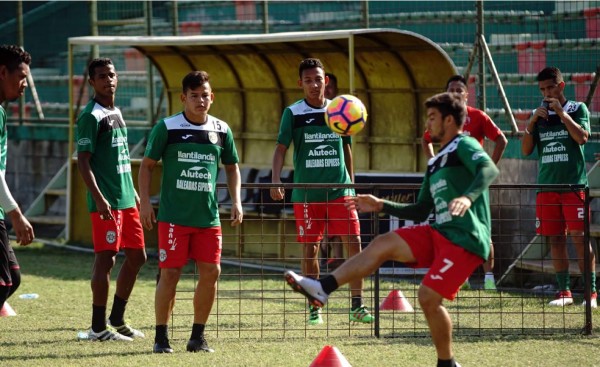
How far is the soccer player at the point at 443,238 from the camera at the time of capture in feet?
24.5

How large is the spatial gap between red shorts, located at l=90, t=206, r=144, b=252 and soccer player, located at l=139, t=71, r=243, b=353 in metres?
0.78

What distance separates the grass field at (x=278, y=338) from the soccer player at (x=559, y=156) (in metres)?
0.66

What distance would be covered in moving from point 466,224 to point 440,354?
90 cm

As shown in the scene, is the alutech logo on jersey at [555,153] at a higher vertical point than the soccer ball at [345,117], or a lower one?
lower

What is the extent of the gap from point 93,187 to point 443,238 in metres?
3.28

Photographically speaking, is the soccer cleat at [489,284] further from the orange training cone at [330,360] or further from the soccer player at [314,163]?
the orange training cone at [330,360]

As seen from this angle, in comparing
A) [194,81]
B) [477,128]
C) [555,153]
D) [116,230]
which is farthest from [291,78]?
[194,81]

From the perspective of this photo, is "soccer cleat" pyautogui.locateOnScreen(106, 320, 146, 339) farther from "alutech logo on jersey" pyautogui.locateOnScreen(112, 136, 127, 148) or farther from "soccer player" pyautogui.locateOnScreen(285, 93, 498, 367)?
"soccer player" pyautogui.locateOnScreen(285, 93, 498, 367)

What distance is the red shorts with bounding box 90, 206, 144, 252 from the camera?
9672 mm

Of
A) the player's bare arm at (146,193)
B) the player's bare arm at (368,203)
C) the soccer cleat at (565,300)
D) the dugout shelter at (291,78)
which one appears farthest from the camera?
the dugout shelter at (291,78)

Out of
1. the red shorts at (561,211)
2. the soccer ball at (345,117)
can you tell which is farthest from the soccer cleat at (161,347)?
the red shorts at (561,211)

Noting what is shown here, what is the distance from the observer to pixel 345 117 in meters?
10.2

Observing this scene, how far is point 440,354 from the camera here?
7508 mm

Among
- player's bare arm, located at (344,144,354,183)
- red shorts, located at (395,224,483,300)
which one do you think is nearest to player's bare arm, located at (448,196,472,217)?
red shorts, located at (395,224,483,300)
